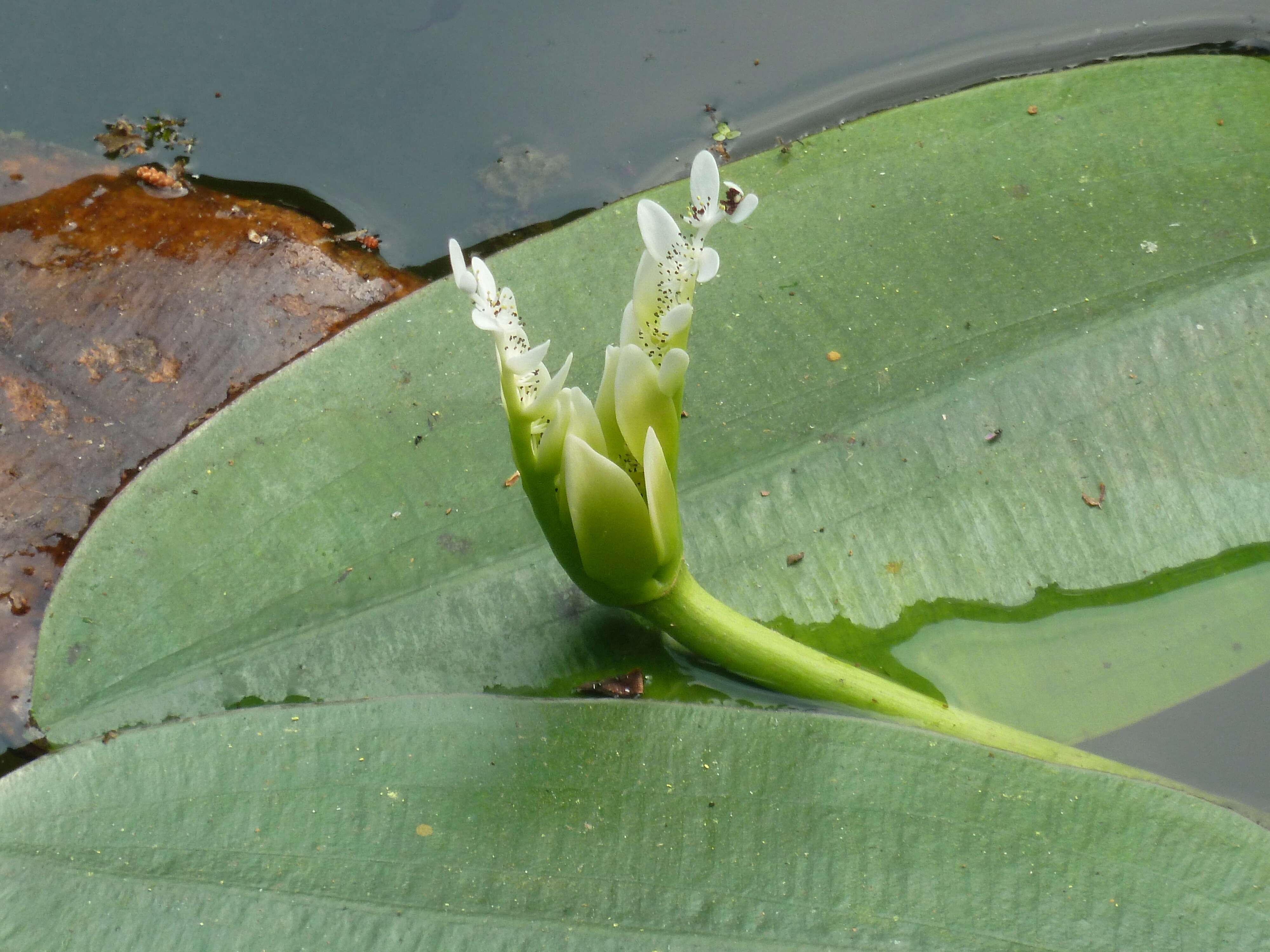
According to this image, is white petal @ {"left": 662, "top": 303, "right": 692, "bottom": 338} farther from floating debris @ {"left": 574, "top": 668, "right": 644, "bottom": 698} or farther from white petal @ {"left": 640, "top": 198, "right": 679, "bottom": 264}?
floating debris @ {"left": 574, "top": 668, "right": 644, "bottom": 698}

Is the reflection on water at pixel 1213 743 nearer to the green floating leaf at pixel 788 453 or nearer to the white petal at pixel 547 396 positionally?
the green floating leaf at pixel 788 453

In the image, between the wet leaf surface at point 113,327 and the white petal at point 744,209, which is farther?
the wet leaf surface at point 113,327

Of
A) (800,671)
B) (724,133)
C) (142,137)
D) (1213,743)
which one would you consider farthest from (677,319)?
(142,137)

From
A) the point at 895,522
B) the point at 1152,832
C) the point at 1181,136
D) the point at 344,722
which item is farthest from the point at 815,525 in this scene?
the point at 1181,136

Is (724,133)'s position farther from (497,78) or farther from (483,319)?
(483,319)

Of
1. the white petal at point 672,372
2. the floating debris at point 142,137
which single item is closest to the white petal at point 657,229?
the white petal at point 672,372

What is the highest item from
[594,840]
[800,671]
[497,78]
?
[497,78]
